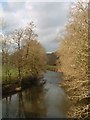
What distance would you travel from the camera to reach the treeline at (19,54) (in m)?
37.8

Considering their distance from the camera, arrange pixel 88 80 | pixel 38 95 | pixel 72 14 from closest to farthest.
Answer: pixel 88 80 → pixel 72 14 → pixel 38 95

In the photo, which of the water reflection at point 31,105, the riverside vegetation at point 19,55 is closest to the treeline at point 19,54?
the riverside vegetation at point 19,55

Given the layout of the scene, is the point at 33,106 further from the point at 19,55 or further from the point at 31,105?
the point at 19,55

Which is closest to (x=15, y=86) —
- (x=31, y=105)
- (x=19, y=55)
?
(x=19, y=55)

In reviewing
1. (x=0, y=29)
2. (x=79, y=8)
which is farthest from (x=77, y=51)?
(x=0, y=29)

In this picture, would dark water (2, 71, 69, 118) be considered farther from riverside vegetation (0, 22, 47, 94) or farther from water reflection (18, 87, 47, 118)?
riverside vegetation (0, 22, 47, 94)

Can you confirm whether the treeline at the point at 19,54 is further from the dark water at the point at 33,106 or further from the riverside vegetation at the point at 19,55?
the dark water at the point at 33,106

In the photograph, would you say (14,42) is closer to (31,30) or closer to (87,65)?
(31,30)

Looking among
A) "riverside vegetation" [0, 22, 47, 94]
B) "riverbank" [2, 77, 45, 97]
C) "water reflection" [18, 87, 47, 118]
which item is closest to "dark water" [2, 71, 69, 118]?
"water reflection" [18, 87, 47, 118]

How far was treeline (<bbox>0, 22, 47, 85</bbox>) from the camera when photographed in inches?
1489

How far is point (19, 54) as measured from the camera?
40344 millimetres

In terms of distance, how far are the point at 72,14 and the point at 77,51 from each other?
3.93 m

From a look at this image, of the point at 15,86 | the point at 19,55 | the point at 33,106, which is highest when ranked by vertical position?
the point at 19,55

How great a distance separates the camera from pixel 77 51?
13914 millimetres
